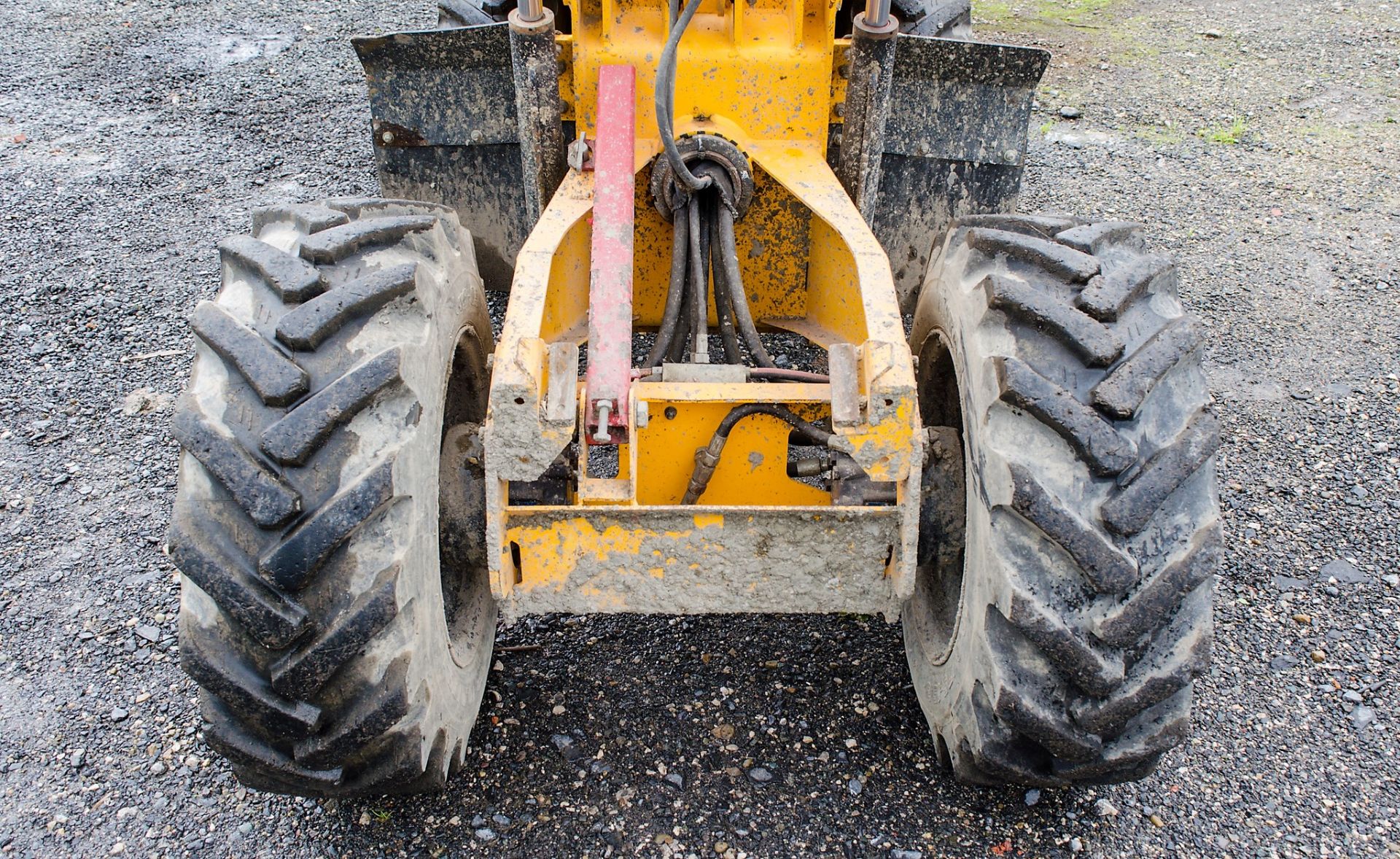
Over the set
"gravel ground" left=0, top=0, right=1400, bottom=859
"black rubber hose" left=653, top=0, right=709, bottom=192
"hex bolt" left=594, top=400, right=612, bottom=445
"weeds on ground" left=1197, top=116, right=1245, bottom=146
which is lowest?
"gravel ground" left=0, top=0, right=1400, bottom=859

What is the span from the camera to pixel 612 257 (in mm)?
2719

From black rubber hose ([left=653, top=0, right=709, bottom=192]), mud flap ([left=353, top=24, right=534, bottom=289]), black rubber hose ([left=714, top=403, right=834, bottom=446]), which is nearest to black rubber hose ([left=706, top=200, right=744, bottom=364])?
black rubber hose ([left=653, top=0, right=709, bottom=192])

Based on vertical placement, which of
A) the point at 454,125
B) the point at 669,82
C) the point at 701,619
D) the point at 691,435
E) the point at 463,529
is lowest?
the point at 701,619

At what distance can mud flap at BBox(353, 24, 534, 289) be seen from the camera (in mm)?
4094

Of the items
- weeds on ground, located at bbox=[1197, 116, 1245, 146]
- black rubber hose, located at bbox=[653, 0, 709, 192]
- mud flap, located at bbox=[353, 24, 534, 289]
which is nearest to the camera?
black rubber hose, located at bbox=[653, 0, 709, 192]

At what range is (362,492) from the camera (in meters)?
2.16

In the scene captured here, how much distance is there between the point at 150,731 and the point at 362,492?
1444 mm

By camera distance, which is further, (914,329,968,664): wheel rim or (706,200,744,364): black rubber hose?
(706,200,744,364): black rubber hose

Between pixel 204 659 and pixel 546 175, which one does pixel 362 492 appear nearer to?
pixel 204 659

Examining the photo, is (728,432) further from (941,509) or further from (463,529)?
(463,529)

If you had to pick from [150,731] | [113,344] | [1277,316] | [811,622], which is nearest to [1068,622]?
[811,622]

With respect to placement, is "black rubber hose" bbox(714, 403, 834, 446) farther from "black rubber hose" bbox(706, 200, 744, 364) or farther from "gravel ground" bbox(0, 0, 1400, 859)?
"gravel ground" bbox(0, 0, 1400, 859)

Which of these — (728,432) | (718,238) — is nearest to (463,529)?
(728,432)

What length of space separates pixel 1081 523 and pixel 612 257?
49.6 inches
